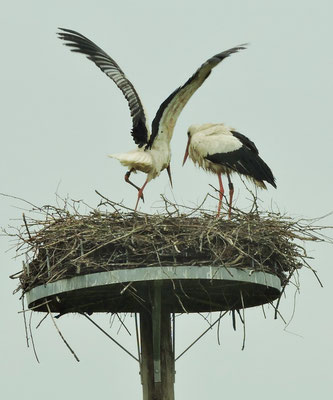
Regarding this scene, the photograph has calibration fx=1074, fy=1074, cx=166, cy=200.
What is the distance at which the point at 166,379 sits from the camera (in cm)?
1085

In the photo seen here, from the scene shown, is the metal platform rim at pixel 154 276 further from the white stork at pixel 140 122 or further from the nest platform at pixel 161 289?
the white stork at pixel 140 122

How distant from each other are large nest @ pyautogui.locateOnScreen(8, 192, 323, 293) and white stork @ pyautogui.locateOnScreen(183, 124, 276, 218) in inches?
92.5

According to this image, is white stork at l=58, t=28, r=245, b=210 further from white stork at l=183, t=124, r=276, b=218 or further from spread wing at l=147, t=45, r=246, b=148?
white stork at l=183, t=124, r=276, b=218

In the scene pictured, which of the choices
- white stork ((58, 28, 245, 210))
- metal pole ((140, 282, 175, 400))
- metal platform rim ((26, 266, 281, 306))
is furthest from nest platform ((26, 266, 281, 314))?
white stork ((58, 28, 245, 210))

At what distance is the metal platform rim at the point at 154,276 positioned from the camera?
989 centimetres

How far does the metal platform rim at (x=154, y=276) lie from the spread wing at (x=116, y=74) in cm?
272

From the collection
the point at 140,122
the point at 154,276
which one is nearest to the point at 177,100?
the point at 140,122

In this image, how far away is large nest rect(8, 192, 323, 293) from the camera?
10.0 m

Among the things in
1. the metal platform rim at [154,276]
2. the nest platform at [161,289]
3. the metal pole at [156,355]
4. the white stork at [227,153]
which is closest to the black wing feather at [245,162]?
the white stork at [227,153]

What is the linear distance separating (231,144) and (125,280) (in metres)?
3.73

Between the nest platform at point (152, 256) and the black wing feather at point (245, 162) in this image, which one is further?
the black wing feather at point (245, 162)

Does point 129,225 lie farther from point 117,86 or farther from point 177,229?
point 117,86

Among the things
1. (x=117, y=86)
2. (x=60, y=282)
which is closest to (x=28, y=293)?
(x=60, y=282)

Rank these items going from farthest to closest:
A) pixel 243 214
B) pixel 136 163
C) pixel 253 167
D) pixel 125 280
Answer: pixel 253 167, pixel 136 163, pixel 243 214, pixel 125 280
